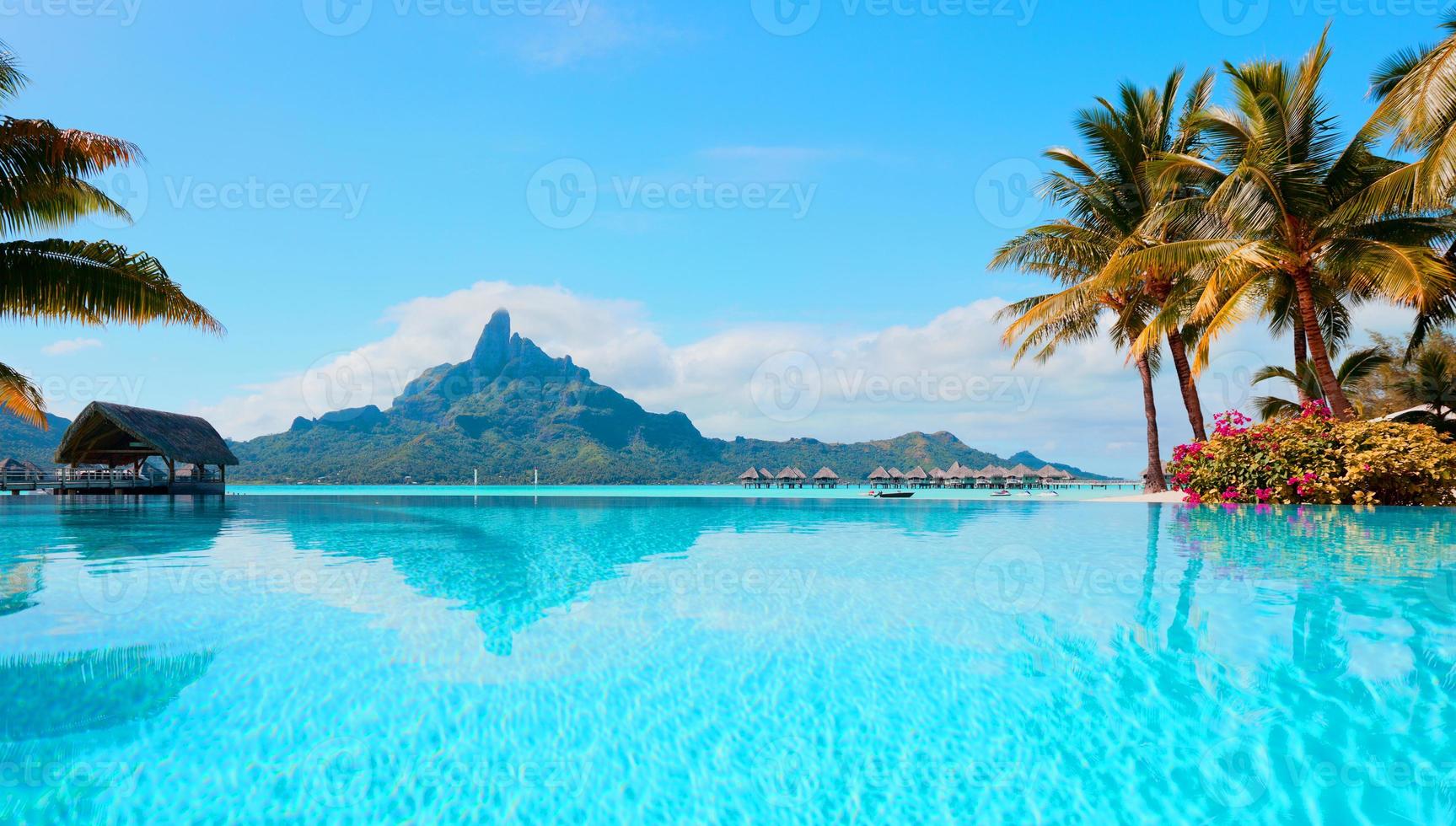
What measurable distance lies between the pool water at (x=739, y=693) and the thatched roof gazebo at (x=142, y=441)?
18.5 m

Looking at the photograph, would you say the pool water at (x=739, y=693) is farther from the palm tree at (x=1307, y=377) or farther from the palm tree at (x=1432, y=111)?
the palm tree at (x=1307, y=377)

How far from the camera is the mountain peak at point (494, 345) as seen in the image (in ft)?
329

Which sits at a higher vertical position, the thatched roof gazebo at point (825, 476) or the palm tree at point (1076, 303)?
the palm tree at point (1076, 303)

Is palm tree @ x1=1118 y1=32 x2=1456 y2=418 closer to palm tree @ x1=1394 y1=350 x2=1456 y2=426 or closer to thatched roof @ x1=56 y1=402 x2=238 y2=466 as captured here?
palm tree @ x1=1394 y1=350 x2=1456 y2=426

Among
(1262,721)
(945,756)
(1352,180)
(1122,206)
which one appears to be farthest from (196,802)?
(1122,206)

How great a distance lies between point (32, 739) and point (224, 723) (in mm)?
666

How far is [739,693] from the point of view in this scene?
Result: 354 cm

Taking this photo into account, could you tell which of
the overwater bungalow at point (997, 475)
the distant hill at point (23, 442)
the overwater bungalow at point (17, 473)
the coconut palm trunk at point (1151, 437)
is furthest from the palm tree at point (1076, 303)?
the distant hill at point (23, 442)

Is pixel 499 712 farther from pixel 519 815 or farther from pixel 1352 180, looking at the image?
pixel 1352 180

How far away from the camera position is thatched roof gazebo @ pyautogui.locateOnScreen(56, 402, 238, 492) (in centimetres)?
2211

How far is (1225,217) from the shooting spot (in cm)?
1280
